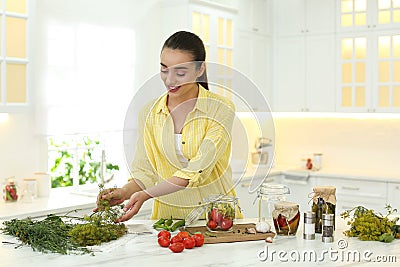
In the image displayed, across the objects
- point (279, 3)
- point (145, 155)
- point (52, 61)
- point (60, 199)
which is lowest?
point (60, 199)

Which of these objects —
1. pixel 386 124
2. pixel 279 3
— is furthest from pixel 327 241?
pixel 279 3

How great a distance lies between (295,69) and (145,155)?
11.8 feet

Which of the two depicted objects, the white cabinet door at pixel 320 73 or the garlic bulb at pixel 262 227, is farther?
the white cabinet door at pixel 320 73

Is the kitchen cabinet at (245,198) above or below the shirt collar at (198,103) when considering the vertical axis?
below

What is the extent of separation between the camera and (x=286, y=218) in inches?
112

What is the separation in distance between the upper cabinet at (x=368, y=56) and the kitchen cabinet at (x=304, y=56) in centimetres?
13

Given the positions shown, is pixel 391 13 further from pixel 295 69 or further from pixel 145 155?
pixel 145 155

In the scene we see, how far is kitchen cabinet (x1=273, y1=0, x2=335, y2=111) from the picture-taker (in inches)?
242

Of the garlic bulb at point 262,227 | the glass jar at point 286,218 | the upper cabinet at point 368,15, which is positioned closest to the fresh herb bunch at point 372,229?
the glass jar at point 286,218

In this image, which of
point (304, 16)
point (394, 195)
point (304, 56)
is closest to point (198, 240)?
point (394, 195)

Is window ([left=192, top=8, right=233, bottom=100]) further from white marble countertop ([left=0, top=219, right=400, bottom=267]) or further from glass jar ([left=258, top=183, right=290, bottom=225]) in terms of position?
white marble countertop ([left=0, top=219, right=400, bottom=267])

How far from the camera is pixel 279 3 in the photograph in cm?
649

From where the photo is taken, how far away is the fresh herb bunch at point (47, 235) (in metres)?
2.54

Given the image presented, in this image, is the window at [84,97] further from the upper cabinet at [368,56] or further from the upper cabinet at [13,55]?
the upper cabinet at [368,56]
